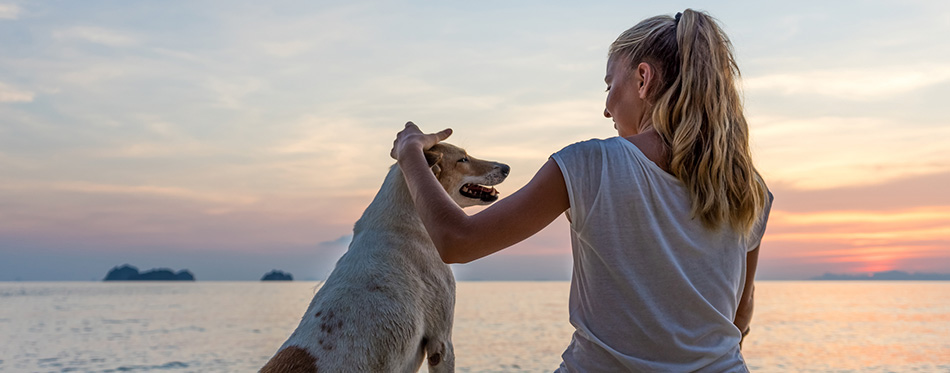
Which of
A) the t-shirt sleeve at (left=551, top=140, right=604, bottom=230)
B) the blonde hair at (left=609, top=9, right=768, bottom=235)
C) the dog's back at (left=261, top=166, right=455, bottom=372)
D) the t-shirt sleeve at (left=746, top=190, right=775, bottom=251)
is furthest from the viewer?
the dog's back at (left=261, top=166, right=455, bottom=372)

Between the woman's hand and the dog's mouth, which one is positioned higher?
the dog's mouth

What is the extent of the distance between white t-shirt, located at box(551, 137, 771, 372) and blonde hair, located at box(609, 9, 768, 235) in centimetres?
6

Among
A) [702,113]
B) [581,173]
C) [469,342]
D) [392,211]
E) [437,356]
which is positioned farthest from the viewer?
[469,342]

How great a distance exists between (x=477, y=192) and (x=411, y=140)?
2769mm

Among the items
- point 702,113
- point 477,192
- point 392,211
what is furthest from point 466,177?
point 702,113

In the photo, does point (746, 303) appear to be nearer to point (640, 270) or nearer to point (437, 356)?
point (640, 270)

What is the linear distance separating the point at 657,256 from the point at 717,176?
261 mm

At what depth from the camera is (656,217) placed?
1.81m

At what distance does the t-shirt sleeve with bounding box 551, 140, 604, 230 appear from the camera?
5.74 ft

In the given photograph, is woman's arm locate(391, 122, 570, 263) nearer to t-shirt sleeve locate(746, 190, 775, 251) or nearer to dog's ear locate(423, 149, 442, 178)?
t-shirt sleeve locate(746, 190, 775, 251)

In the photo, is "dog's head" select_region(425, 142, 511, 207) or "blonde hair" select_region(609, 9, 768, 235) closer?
"blonde hair" select_region(609, 9, 768, 235)

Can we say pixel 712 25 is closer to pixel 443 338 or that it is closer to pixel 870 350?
pixel 443 338

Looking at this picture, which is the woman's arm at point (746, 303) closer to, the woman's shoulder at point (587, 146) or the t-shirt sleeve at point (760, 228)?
the t-shirt sleeve at point (760, 228)

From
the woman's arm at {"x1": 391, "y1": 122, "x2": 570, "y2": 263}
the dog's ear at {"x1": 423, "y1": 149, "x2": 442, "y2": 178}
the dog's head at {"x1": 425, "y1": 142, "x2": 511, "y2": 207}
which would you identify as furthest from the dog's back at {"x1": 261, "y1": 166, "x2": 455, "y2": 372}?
the woman's arm at {"x1": 391, "y1": 122, "x2": 570, "y2": 263}
